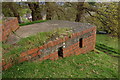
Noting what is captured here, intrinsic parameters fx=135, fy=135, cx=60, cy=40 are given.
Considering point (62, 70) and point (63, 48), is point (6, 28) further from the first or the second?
point (62, 70)

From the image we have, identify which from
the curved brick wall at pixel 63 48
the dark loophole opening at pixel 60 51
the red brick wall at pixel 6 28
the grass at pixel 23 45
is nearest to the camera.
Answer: the grass at pixel 23 45

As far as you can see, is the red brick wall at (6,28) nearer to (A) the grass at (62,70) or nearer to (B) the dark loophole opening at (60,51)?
(A) the grass at (62,70)

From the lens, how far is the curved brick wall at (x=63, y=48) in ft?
11.1

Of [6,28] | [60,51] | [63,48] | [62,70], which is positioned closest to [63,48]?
[63,48]

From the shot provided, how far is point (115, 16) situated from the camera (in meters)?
9.04

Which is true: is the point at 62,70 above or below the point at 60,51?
below

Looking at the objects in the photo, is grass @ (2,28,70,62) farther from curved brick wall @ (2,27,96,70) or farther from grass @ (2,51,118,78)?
grass @ (2,51,118,78)

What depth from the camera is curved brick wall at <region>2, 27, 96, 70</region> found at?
11.1ft

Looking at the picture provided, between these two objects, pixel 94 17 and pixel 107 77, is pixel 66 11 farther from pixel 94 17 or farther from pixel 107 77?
pixel 107 77

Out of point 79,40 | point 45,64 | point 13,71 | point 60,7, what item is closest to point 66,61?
point 45,64

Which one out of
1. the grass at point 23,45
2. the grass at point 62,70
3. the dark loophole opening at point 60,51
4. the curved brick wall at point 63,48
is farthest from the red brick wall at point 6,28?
the dark loophole opening at point 60,51

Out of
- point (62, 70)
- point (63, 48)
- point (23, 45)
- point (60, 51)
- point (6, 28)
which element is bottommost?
point (62, 70)

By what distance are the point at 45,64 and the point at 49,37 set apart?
92cm

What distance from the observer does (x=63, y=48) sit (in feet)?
14.2
